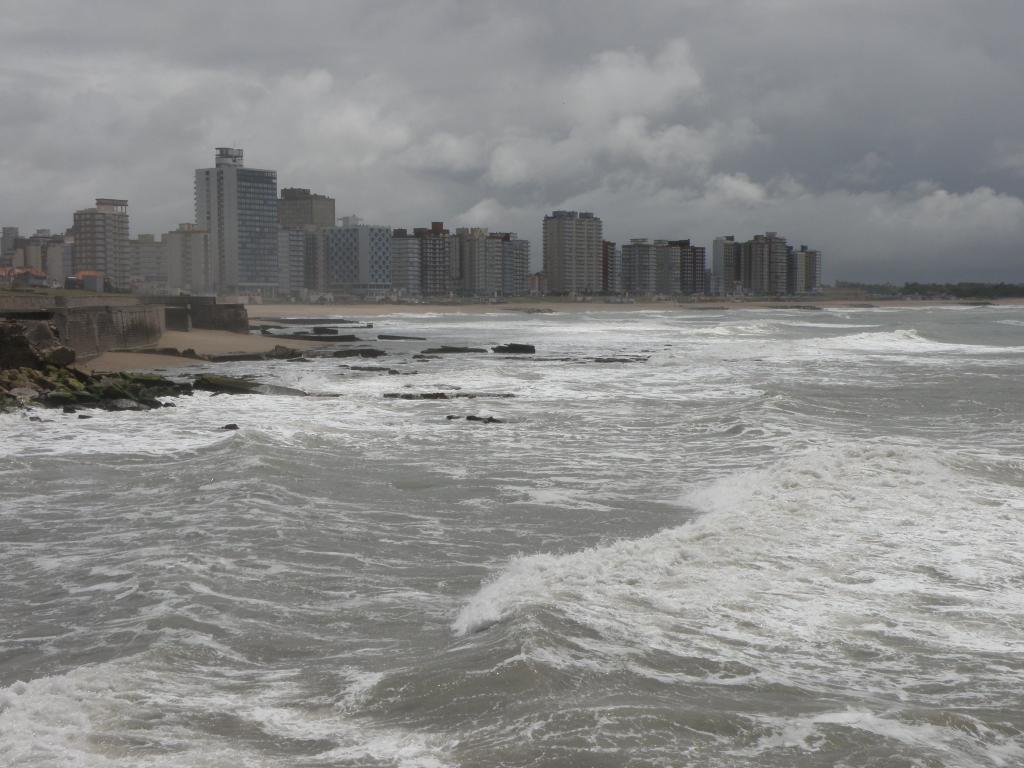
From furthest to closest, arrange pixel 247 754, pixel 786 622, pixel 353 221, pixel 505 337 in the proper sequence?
pixel 353 221 → pixel 505 337 → pixel 786 622 → pixel 247 754

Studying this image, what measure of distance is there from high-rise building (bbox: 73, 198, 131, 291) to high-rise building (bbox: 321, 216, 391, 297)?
125ft

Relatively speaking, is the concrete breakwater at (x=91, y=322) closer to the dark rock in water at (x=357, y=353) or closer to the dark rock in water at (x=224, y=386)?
the dark rock in water at (x=224, y=386)

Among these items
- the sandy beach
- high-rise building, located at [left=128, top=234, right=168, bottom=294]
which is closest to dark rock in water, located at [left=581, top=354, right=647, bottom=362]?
the sandy beach

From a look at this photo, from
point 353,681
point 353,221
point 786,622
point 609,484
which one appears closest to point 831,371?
point 609,484

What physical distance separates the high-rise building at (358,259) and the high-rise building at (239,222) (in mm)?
16608

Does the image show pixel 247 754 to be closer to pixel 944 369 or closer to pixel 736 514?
pixel 736 514

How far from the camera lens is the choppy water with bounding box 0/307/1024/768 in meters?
4.61

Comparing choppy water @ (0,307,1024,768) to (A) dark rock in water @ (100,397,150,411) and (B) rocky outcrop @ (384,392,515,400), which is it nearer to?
(A) dark rock in water @ (100,397,150,411)

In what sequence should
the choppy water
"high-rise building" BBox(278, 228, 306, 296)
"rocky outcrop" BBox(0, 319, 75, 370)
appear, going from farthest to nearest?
1. "high-rise building" BBox(278, 228, 306, 296)
2. "rocky outcrop" BBox(0, 319, 75, 370)
3. the choppy water

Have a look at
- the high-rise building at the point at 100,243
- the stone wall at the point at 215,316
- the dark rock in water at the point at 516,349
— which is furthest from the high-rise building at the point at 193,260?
the dark rock in water at the point at 516,349

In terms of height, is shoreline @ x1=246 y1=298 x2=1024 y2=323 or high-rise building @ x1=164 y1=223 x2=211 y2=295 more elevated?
high-rise building @ x1=164 y1=223 x2=211 y2=295

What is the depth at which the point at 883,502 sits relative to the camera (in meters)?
9.52

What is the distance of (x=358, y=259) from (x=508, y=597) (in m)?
187

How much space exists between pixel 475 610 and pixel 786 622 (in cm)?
187
